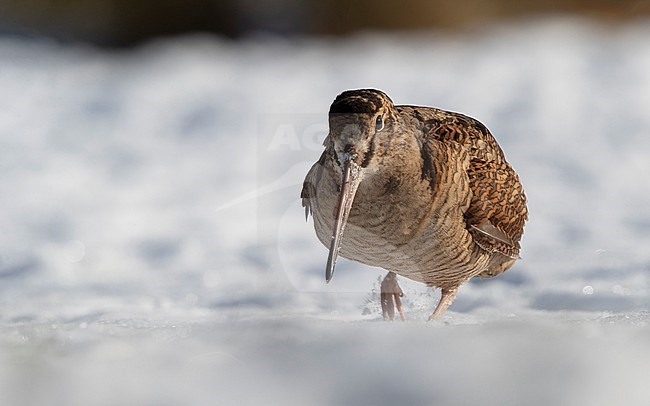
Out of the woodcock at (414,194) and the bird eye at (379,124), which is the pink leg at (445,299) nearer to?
the woodcock at (414,194)

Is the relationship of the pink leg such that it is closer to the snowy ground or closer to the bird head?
the snowy ground

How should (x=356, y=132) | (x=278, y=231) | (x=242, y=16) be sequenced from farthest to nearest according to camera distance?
(x=242, y=16) < (x=278, y=231) < (x=356, y=132)

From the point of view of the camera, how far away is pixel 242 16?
1084 millimetres

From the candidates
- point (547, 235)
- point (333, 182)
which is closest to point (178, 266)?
point (333, 182)

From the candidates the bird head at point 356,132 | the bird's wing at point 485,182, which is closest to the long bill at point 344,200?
the bird head at point 356,132

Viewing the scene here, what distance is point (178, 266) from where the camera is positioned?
35.7 inches

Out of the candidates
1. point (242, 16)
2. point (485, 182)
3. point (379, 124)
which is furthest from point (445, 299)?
point (242, 16)

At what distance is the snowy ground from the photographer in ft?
1.97

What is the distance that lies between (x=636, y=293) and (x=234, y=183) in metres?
0.57

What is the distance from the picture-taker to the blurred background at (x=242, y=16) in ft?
3.37

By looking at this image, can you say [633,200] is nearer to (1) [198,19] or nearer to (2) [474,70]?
(2) [474,70]

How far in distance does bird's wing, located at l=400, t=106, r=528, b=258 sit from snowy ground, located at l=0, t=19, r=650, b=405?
0.20 ft

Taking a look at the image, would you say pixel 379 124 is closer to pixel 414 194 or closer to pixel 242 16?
pixel 414 194

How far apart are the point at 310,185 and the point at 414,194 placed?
0.13 metres
